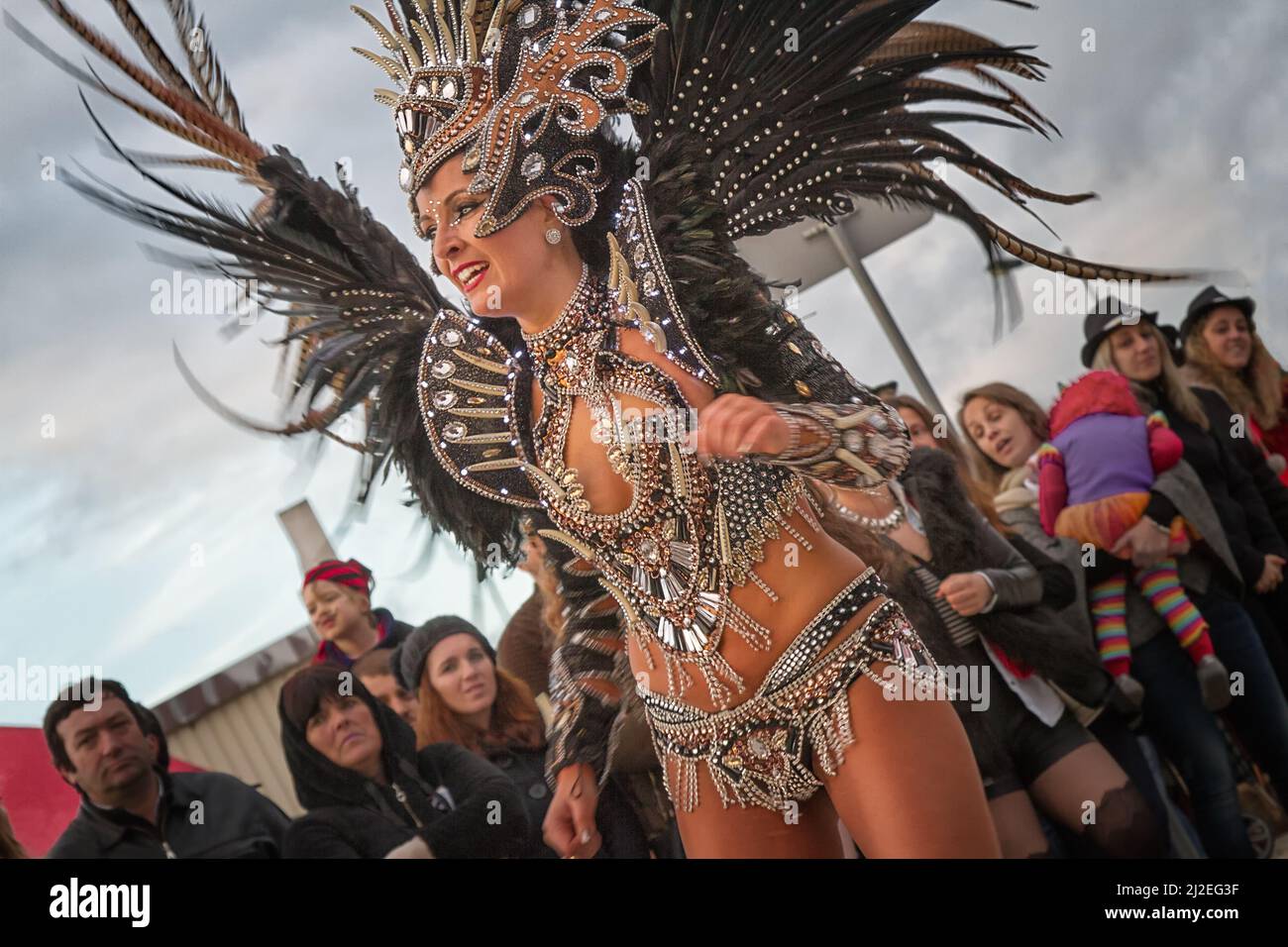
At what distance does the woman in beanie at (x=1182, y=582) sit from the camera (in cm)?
226

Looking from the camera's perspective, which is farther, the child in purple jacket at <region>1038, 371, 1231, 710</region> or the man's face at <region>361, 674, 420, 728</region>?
the man's face at <region>361, 674, 420, 728</region>

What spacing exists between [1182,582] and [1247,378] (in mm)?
410

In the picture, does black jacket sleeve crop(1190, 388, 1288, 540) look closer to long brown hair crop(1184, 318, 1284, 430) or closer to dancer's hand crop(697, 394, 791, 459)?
long brown hair crop(1184, 318, 1284, 430)

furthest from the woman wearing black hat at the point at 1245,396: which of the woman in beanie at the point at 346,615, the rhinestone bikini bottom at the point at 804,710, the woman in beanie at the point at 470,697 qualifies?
the woman in beanie at the point at 346,615

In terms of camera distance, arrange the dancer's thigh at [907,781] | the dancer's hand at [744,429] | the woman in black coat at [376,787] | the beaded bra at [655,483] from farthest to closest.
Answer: the woman in black coat at [376,787]
the beaded bra at [655,483]
the dancer's thigh at [907,781]
the dancer's hand at [744,429]

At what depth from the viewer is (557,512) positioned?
204 centimetres

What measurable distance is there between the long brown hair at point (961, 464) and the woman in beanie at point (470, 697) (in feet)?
3.02

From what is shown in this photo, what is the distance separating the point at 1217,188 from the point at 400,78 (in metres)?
1.50

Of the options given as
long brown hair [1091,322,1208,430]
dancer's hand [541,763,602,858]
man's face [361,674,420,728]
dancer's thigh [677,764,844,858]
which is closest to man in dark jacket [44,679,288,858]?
man's face [361,674,420,728]

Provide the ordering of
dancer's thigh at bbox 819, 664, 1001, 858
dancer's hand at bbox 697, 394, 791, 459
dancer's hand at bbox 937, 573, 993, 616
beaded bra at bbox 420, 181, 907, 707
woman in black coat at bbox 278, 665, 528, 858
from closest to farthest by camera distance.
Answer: dancer's hand at bbox 697, 394, 791, 459 → dancer's thigh at bbox 819, 664, 1001, 858 → beaded bra at bbox 420, 181, 907, 707 → dancer's hand at bbox 937, 573, 993, 616 → woman in black coat at bbox 278, 665, 528, 858

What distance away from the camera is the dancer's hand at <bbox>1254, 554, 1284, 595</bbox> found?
2316 millimetres

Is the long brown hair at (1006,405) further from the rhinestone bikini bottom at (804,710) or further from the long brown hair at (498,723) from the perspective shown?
the long brown hair at (498,723)

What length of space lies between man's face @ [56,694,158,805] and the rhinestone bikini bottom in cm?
115

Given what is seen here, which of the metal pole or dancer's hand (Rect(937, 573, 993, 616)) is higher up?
the metal pole
